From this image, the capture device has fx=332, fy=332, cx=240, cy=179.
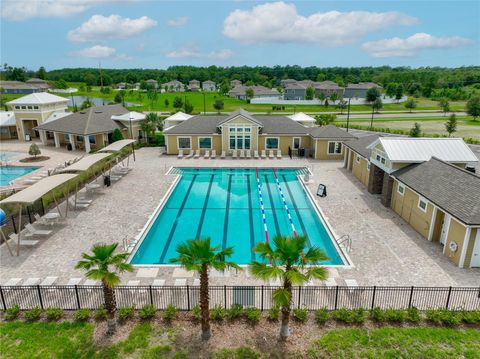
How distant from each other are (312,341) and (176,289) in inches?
205

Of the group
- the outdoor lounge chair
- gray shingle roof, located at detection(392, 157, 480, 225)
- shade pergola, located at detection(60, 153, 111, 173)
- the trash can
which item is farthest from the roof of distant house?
gray shingle roof, located at detection(392, 157, 480, 225)

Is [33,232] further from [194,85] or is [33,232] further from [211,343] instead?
[194,85]

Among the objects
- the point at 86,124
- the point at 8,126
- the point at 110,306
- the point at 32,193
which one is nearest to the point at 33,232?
the point at 32,193

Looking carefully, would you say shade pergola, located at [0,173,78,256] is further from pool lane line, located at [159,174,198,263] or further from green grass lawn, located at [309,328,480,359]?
green grass lawn, located at [309,328,480,359]

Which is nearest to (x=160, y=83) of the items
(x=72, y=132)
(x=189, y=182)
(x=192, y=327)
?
(x=72, y=132)

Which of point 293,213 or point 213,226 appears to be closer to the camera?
point 213,226

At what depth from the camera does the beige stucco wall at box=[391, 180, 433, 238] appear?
17.4 meters

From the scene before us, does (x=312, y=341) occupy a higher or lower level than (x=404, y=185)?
lower

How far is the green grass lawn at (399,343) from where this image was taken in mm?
9867

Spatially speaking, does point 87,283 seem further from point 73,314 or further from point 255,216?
point 255,216

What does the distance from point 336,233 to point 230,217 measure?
6.90 m

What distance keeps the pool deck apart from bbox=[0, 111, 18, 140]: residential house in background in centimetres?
2624

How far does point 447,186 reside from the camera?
55.4 ft

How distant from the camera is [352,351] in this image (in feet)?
32.8
